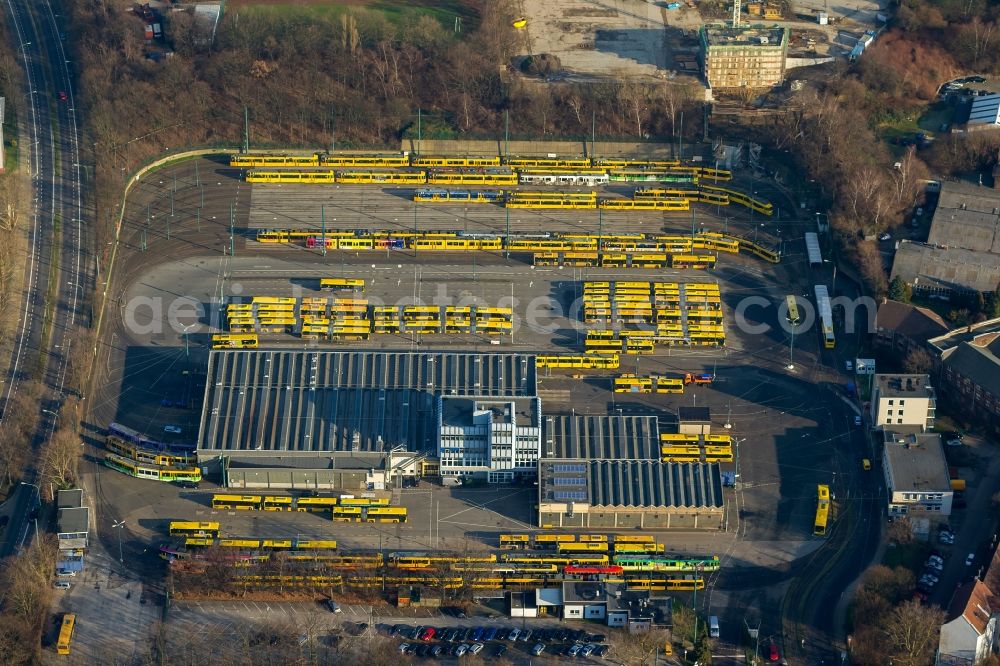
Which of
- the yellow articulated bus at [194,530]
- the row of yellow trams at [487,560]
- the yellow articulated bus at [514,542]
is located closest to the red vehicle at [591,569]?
the row of yellow trams at [487,560]

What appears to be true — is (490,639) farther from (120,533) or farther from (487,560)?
(120,533)

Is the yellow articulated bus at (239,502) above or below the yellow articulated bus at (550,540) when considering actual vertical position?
above

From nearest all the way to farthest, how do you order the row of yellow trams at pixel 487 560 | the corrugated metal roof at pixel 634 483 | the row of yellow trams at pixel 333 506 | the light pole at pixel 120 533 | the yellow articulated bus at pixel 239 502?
1. the row of yellow trams at pixel 487 560
2. the light pole at pixel 120 533
3. the corrugated metal roof at pixel 634 483
4. the row of yellow trams at pixel 333 506
5. the yellow articulated bus at pixel 239 502

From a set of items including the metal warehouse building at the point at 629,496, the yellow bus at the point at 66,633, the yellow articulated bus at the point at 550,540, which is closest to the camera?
the yellow bus at the point at 66,633

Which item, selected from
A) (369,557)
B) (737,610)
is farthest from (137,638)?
(737,610)

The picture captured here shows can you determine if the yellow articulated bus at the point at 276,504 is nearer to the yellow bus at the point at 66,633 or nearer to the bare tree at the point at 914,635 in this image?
the yellow bus at the point at 66,633

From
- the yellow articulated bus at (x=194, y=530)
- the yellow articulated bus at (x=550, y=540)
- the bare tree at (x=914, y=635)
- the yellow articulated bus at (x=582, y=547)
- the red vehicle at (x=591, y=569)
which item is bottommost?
the bare tree at (x=914, y=635)

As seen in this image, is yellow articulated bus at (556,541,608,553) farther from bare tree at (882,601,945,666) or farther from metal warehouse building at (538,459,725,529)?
bare tree at (882,601,945,666)

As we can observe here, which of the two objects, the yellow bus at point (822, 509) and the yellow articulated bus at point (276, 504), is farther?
the yellow articulated bus at point (276, 504)
